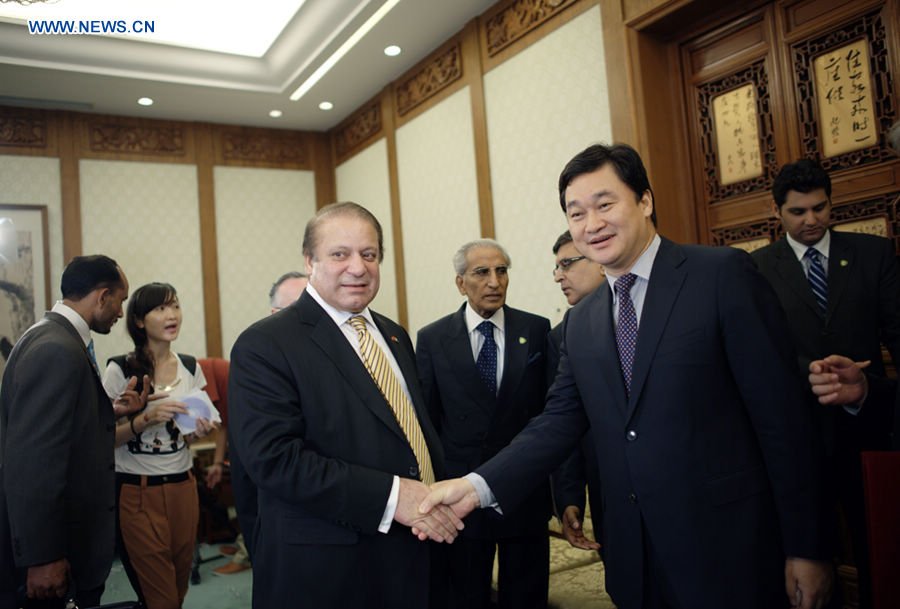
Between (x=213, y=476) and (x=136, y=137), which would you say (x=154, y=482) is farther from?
(x=136, y=137)

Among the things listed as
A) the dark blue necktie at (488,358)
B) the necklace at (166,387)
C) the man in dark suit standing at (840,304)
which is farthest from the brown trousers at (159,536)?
the man in dark suit standing at (840,304)

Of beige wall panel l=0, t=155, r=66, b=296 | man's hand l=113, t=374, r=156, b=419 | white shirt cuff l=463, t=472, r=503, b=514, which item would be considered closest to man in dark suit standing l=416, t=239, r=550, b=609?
white shirt cuff l=463, t=472, r=503, b=514

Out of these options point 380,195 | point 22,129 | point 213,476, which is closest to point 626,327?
point 213,476

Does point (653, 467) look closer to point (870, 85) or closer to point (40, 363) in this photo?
point (40, 363)

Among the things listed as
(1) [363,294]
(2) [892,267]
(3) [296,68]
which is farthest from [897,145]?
(3) [296,68]

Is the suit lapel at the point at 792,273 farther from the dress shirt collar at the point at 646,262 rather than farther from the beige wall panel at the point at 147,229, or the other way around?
the beige wall panel at the point at 147,229

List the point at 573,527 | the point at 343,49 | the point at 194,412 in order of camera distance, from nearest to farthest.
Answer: the point at 573,527 → the point at 194,412 → the point at 343,49

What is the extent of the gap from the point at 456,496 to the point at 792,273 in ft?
6.00

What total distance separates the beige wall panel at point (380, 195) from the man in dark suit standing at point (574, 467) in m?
3.43

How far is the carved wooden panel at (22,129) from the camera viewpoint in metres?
5.80

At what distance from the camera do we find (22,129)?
5859 mm

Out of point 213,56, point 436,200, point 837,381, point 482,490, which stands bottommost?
point 482,490

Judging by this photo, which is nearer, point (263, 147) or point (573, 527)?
point (573, 527)

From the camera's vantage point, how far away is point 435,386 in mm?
2818
